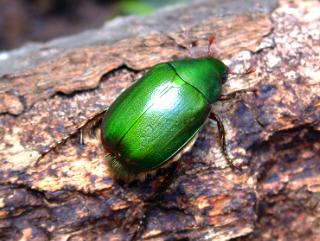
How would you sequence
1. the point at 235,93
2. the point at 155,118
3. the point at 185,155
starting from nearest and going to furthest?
the point at 155,118
the point at 185,155
the point at 235,93

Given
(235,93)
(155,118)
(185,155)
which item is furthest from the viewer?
(235,93)

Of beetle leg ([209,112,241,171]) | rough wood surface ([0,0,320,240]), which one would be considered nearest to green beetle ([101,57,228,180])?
beetle leg ([209,112,241,171])

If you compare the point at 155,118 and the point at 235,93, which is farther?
the point at 235,93

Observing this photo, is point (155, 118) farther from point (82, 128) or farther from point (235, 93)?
point (235, 93)

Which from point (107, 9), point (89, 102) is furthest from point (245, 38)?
point (107, 9)

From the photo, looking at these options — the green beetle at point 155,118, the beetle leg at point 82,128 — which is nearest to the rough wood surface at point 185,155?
the beetle leg at point 82,128

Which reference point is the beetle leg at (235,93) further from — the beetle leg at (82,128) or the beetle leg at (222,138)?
the beetle leg at (82,128)

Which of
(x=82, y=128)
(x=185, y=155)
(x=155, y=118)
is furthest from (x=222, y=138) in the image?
(x=82, y=128)
